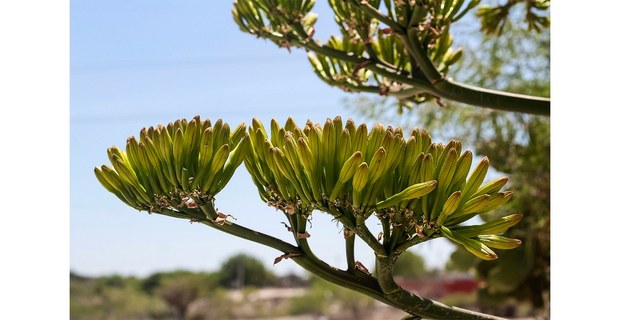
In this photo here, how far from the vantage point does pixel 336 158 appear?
1.97 feet

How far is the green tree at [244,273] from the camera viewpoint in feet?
33.1

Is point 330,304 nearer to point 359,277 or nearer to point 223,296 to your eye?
point 223,296

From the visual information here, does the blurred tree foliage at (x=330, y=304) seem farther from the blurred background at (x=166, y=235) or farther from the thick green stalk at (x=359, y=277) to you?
the thick green stalk at (x=359, y=277)

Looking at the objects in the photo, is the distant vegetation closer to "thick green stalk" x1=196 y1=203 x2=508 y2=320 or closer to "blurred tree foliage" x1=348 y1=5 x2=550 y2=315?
"blurred tree foliage" x1=348 y1=5 x2=550 y2=315

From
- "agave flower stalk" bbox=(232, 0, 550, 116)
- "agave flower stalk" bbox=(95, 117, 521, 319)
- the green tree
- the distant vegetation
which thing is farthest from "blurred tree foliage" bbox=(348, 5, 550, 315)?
the green tree

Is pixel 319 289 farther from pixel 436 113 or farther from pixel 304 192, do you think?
pixel 304 192

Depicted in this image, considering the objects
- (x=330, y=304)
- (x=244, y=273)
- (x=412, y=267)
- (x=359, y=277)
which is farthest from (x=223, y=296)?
(x=359, y=277)

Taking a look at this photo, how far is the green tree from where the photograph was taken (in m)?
10.1

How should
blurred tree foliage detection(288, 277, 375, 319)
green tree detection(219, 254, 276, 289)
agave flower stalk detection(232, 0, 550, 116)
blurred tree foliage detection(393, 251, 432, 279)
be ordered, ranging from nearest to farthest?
agave flower stalk detection(232, 0, 550, 116)
blurred tree foliage detection(393, 251, 432, 279)
blurred tree foliage detection(288, 277, 375, 319)
green tree detection(219, 254, 276, 289)

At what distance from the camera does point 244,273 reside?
403 inches

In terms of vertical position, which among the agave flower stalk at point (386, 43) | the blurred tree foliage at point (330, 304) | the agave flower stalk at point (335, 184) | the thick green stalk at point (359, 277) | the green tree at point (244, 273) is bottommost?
the blurred tree foliage at point (330, 304)

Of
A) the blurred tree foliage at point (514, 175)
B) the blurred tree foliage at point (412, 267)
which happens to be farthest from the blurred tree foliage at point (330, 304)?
the blurred tree foliage at point (514, 175)

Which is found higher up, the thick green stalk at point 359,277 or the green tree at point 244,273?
the thick green stalk at point 359,277
